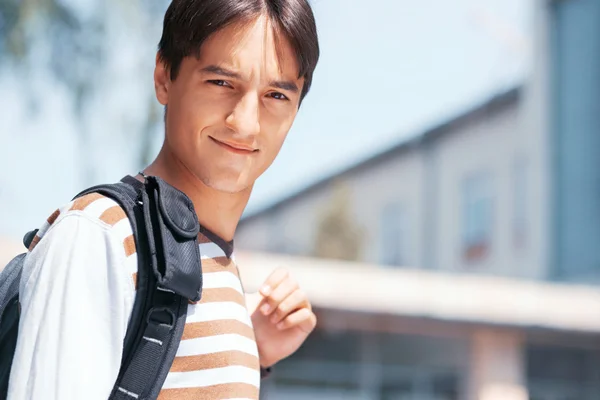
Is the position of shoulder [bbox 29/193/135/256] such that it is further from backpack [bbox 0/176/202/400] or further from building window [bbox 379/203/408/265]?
building window [bbox 379/203/408/265]

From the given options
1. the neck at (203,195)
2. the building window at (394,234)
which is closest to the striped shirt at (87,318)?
the neck at (203,195)

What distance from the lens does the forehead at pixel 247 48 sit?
1.61 meters

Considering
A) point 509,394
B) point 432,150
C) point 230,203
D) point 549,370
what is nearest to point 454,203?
point 432,150

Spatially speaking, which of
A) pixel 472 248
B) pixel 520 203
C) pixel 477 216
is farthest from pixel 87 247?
pixel 472 248

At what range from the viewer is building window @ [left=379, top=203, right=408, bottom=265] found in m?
25.4

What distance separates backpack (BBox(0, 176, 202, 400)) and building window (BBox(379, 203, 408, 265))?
78.2 ft

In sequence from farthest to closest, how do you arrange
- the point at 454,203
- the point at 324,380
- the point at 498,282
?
the point at 454,203
the point at 324,380
the point at 498,282

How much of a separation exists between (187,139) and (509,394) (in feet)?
43.9

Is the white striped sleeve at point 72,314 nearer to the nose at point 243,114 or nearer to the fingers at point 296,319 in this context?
the nose at point 243,114

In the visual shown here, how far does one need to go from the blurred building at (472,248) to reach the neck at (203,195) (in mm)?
10765

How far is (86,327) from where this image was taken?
138 centimetres

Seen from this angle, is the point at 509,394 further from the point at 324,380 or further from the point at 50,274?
the point at 50,274

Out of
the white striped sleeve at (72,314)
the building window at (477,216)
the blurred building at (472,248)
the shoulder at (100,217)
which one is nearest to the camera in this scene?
the white striped sleeve at (72,314)

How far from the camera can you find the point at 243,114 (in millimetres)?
1625
